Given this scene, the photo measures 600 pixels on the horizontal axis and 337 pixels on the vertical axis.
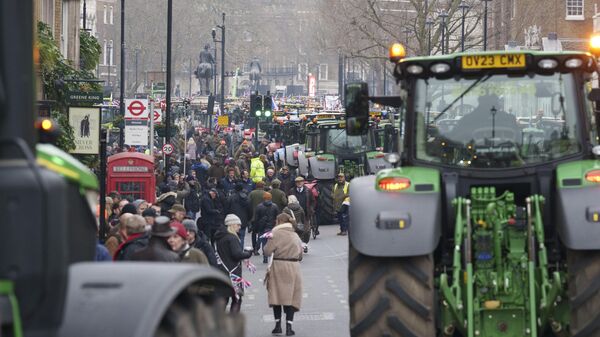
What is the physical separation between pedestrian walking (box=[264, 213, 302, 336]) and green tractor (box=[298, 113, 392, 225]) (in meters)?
17.8

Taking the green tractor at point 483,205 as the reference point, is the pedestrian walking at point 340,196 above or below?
below

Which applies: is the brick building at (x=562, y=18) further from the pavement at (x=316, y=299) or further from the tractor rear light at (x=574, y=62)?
the tractor rear light at (x=574, y=62)

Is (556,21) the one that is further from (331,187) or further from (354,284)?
(354,284)

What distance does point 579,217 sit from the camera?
11555 millimetres

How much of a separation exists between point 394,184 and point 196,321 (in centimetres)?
560

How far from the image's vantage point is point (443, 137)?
12633 millimetres

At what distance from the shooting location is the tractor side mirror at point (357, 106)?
1221 centimetres

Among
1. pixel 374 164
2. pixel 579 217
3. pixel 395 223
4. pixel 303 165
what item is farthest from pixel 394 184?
pixel 303 165

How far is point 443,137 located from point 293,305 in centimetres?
737

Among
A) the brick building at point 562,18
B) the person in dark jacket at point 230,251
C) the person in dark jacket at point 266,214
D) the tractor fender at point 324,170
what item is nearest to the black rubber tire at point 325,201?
the tractor fender at point 324,170

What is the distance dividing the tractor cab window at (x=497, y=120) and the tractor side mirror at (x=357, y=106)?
1.69ft

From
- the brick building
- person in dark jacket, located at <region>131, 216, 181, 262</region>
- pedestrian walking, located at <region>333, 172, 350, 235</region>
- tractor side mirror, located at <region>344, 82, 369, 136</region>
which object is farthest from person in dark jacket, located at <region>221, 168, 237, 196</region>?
the brick building

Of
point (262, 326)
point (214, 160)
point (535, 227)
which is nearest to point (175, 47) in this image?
point (214, 160)

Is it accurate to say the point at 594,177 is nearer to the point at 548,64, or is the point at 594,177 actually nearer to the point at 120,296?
the point at 548,64
